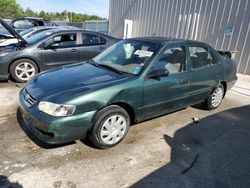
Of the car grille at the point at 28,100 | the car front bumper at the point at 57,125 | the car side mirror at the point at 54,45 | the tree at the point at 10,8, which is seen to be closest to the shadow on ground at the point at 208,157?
the car front bumper at the point at 57,125

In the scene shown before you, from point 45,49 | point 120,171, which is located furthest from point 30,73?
point 120,171

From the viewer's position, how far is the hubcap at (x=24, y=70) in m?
5.99

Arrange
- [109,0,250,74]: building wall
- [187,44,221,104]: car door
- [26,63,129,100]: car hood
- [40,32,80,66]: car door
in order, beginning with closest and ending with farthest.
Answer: [26,63,129,100]: car hood < [187,44,221,104]: car door < [40,32,80,66]: car door < [109,0,250,74]: building wall

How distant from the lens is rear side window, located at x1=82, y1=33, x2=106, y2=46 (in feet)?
23.0

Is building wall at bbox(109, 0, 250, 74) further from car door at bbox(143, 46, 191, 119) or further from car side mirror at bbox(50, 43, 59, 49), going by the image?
car side mirror at bbox(50, 43, 59, 49)

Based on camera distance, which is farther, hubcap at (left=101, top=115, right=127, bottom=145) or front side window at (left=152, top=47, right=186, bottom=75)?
front side window at (left=152, top=47, right=186, bottom=75)

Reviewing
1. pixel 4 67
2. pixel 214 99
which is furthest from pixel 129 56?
pixel 4 67

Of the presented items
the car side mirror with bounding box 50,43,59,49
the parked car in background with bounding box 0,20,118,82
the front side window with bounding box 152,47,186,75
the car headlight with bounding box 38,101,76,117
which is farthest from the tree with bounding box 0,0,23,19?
the car headlight with bounding box 38,101,76,117

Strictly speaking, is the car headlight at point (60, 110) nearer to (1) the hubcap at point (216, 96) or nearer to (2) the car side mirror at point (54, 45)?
(1) the hubcap at point (216, 96)

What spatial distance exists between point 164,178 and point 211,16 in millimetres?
7949

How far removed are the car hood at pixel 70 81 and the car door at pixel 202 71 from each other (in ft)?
4.81

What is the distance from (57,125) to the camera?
2852 millimetres

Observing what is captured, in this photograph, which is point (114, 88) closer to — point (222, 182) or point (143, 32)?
point (222, 182)

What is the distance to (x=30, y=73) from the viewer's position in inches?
243
